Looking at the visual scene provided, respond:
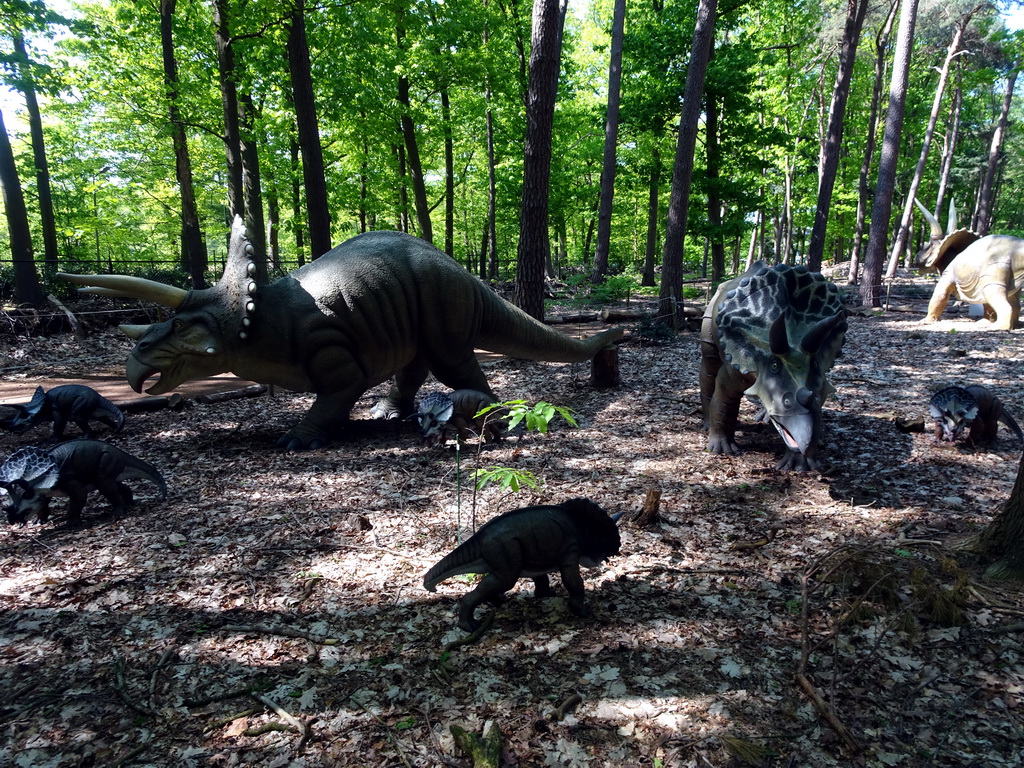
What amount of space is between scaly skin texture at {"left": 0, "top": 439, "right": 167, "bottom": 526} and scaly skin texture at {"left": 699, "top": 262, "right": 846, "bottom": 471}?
4.63m

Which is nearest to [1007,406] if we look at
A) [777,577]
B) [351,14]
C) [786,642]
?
[777,577]

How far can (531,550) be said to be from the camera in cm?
275

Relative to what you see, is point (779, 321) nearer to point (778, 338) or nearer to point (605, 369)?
point (778, 338)

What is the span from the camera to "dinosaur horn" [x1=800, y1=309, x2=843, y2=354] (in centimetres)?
417

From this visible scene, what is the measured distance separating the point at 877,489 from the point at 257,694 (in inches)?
172

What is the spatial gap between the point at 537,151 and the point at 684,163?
389 cm

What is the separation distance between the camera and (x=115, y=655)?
2.76 metres

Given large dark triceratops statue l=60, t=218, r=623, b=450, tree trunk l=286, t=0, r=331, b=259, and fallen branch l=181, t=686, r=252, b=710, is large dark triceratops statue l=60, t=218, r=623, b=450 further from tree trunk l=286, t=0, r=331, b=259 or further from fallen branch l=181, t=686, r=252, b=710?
tree trunk l=286, t=0, r=331, b=259

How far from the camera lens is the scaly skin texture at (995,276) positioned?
36.0 ft

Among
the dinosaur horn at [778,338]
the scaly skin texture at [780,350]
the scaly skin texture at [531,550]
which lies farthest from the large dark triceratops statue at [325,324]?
the scaly skin texture at [531,550]

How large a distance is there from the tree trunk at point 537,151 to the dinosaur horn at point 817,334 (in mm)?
5503

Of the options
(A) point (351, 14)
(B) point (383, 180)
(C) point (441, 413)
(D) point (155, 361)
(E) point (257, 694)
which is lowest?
(E) point (257, 694)

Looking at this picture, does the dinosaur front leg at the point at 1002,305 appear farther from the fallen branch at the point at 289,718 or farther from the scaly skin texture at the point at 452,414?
the fallen branch at the point at 289,718

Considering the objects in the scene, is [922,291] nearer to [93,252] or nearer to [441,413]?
[441,413]
